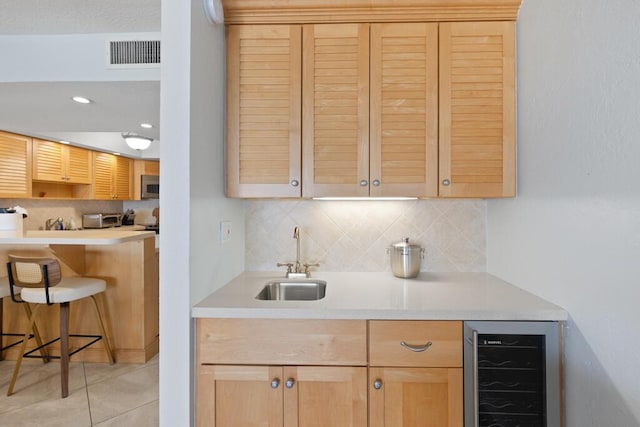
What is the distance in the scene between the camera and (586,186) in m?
1.10

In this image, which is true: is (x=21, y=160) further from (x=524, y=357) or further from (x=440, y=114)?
(x=524, y=357)

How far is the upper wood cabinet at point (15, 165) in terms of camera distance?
358 cm

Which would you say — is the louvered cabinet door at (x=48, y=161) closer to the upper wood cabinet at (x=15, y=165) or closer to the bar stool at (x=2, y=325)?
the upper wood cabinet at (x=15, y=165)

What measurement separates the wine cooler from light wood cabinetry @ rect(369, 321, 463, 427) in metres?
0.04

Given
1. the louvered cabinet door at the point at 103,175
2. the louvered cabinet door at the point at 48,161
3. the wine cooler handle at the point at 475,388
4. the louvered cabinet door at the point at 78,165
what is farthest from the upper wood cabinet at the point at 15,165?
the wine cooler handle at the point at 475,388

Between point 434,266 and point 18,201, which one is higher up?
point 18,201

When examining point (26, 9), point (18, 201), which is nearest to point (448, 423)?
point (26, 9)

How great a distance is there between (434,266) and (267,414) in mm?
1182

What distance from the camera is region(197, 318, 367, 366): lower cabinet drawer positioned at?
4.04 ft

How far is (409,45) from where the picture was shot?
1522 millimetres

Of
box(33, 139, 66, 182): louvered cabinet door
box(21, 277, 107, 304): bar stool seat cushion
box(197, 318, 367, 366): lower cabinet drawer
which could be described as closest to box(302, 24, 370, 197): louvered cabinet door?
box(197, 318, 367, 366): lower cabinet drawer

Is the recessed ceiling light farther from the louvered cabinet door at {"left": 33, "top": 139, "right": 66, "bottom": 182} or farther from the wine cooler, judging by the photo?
the wine cooler

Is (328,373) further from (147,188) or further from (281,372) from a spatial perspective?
(147,188)

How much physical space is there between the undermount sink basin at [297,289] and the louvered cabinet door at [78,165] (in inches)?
170
